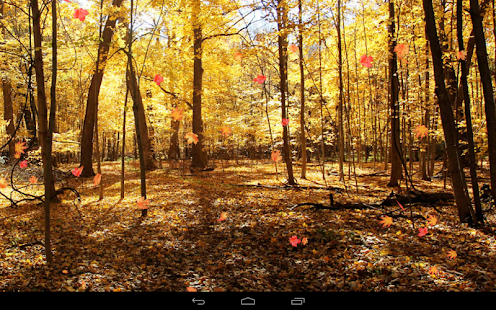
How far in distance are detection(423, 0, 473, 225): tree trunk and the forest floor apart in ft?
1.21

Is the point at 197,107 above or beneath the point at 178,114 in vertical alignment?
above

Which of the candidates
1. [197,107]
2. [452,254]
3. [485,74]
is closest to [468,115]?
[485,74]

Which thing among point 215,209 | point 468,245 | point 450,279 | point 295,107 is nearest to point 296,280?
point 450,279

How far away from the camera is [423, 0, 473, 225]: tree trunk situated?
4.10 metres

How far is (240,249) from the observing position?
4.18 m

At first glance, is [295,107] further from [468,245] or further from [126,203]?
[468,245]

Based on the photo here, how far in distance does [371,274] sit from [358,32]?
36.3ft

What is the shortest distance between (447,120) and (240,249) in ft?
12.0

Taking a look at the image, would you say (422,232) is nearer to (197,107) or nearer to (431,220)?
(431,220)

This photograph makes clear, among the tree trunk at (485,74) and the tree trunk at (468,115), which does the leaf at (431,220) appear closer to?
the tree trunk at (468,115)

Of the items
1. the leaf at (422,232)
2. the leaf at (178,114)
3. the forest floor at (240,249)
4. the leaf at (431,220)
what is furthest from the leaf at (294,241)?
the leaf at (178,114)
